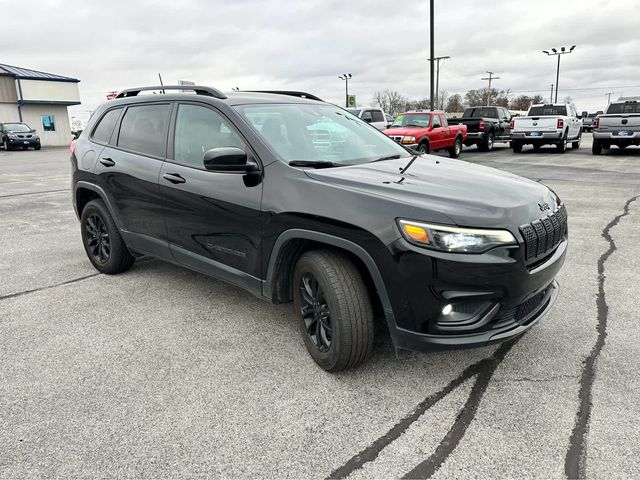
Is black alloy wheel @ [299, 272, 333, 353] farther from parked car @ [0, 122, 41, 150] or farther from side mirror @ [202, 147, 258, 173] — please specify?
parked car @ [0, 122, 41, 150]

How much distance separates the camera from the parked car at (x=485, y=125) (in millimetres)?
20553

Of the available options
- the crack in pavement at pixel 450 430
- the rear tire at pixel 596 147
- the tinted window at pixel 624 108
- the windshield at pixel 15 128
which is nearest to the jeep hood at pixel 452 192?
the crack in pavement at pixel 450 430

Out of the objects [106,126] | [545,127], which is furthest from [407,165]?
[545,127]

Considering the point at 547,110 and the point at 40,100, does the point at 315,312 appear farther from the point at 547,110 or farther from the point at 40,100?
the point at 40,100

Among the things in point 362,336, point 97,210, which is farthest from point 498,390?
point 97,210

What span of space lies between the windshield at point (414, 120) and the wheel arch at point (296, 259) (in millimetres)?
14102

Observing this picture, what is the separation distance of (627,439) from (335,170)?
210 centimetres

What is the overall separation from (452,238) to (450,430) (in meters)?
0.96

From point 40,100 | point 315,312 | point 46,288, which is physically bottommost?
point 46,288

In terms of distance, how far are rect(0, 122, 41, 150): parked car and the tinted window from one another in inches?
1198

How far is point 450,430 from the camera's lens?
2.47 meters

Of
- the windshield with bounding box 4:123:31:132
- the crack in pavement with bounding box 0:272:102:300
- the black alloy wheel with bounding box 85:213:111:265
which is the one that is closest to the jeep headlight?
the black alloy wheel with bounding box 85:213:111:265

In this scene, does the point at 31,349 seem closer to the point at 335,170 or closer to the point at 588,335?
the point at 335,170

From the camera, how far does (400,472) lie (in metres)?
2.19
